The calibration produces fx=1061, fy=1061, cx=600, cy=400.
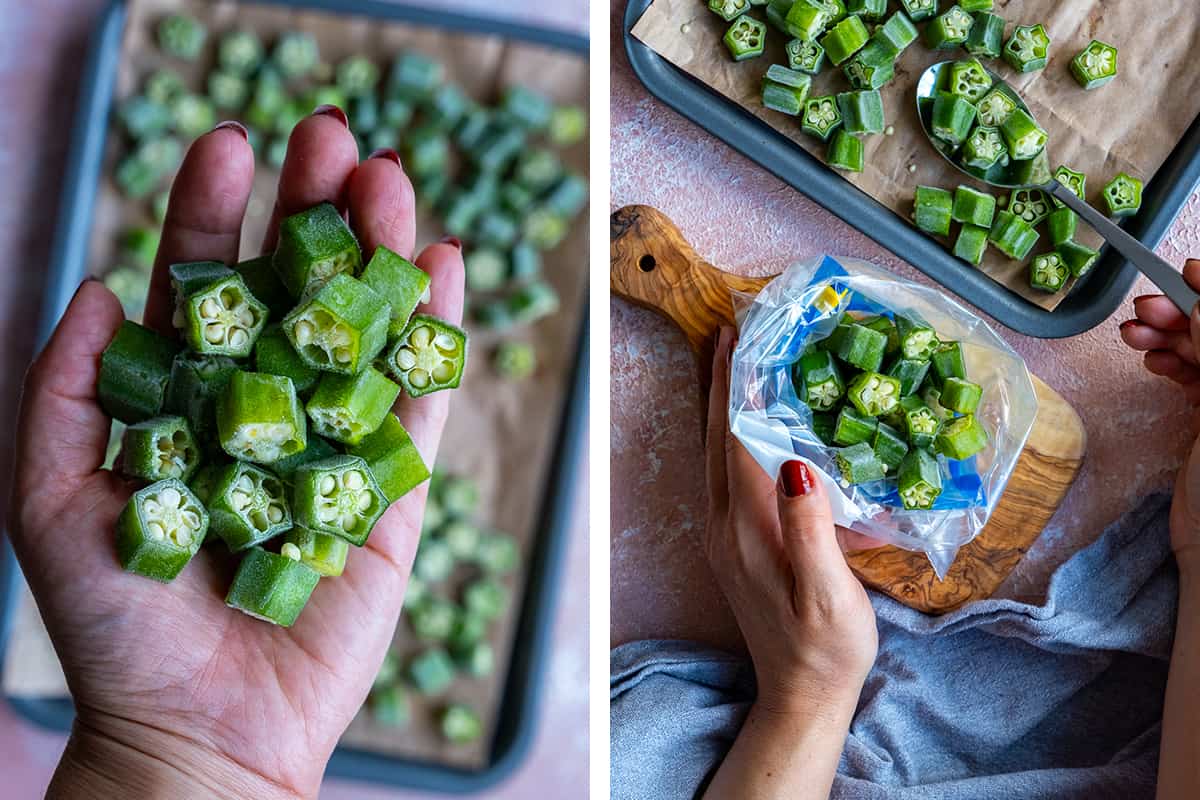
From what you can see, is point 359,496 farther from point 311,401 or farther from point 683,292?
point 683,292

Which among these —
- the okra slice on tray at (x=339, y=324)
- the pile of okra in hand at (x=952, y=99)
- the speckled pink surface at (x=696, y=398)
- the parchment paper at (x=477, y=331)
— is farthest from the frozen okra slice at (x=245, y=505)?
the pile of okra in hand at (x=952, y=99)

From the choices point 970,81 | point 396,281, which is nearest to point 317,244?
point 396,281

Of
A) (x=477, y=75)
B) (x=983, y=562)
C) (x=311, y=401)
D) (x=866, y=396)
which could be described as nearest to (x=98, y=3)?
(x=477, y=75)

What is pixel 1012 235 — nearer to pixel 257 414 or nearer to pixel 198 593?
pixel 257 414

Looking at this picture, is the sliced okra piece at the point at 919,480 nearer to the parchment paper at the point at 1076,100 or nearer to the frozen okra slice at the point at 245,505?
the parchment paper at the point at 1076,100

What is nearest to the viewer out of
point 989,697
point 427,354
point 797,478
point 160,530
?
point 160,530

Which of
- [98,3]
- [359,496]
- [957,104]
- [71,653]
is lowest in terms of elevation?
[71,653]
